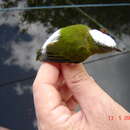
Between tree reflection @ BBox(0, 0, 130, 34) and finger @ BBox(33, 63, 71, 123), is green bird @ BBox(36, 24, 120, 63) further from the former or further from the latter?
tree reflection @ BBox(0, 0, 130, 34)

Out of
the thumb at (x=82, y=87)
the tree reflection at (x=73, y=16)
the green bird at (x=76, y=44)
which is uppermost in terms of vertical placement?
the green bird at (x=76, y=44)

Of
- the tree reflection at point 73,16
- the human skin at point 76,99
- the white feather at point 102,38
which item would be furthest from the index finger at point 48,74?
the tree reflection at point 73,16

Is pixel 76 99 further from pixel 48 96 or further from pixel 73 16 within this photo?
pixel 73 16

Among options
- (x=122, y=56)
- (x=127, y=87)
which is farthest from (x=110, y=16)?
(x=127, y=87)

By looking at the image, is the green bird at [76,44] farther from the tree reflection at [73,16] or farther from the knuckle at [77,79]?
the tree reflection at [73,16]

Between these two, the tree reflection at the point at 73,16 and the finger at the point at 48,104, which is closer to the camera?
the finger at the point at 48,104

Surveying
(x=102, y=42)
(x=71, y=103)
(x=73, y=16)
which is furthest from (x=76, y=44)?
(x=73, y=16)

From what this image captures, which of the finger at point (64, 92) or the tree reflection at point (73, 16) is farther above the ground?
the finger at point (64, 92)
